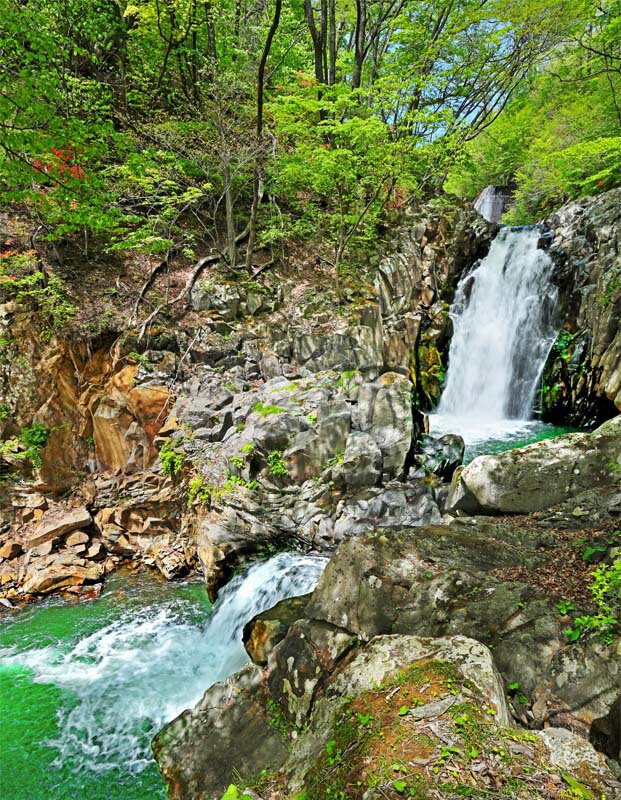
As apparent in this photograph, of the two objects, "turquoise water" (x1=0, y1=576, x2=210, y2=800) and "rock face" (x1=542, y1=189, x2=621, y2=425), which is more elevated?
"rock face" (x1=542, y1=189, x2=621, y2=425)

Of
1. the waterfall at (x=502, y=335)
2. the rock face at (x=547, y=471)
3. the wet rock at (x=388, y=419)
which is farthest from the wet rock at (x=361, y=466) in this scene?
the waterfall at (x=502, y=335)

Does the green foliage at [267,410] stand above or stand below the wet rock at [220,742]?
above

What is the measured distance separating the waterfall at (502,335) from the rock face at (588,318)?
0.43m

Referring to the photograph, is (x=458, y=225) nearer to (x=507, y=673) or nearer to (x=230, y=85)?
(x=230, y=85)

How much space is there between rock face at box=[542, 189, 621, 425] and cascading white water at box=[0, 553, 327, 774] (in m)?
8.18

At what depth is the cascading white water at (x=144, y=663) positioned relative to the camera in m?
4.75

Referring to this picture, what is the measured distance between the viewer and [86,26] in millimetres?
10758

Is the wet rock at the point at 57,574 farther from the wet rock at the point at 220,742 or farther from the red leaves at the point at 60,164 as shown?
the red leaves at the point at 60,164

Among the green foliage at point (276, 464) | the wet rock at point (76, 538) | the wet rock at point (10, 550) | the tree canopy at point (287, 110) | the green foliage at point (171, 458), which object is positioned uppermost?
the tree canopy at point (287, 110)

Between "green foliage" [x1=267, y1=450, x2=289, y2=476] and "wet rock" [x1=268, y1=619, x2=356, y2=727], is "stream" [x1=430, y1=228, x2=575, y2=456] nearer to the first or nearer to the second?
"green foliage" [x1=267, y1=450, x2=289, y2=476]

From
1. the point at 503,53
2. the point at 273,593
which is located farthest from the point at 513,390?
the point at 503,53

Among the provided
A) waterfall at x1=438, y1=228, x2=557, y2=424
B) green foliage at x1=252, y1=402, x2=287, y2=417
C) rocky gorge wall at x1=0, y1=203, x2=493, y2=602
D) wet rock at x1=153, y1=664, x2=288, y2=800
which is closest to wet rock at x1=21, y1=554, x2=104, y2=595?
rocky gorge wall at x1=0, y1=203, x2=493, y2=602

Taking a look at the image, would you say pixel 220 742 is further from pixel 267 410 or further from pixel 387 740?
pixel 267 410

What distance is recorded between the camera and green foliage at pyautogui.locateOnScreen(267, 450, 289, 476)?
295 inches
